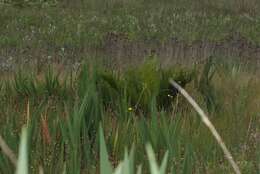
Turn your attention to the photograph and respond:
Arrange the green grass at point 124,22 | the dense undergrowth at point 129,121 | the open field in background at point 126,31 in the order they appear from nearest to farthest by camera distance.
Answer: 1. the dense undergrowth at point 129,121
2. the open field in background at point 126,31
3. the green grass at point 124,22

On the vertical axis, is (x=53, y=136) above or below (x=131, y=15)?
above

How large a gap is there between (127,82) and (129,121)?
48.4 inches

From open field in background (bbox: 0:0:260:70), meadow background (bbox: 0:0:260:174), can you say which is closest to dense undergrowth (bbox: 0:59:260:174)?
meadow background (bbox: 0:0:260:174)

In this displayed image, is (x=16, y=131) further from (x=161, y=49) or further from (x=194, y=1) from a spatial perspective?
(x=194, y=1)

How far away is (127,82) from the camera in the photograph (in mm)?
4098

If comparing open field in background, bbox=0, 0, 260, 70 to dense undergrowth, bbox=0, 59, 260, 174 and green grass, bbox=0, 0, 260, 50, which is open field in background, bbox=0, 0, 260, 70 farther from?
dense undergrowth, bbox=0, 59, 260, 174

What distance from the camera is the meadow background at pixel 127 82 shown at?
252 cm

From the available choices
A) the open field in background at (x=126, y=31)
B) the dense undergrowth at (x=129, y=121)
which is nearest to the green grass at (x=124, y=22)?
the open field in background at (x=126, y=31)

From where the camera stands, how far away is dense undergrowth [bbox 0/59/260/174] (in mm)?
2438

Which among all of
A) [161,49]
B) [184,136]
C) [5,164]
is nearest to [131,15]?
[161,49]

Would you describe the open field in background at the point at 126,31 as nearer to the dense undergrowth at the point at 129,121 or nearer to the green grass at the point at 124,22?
the green grass at the point at 124,22

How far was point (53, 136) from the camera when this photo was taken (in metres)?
2.69

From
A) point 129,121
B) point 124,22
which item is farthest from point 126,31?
point 129,121

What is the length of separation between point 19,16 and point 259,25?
16.5 feet
